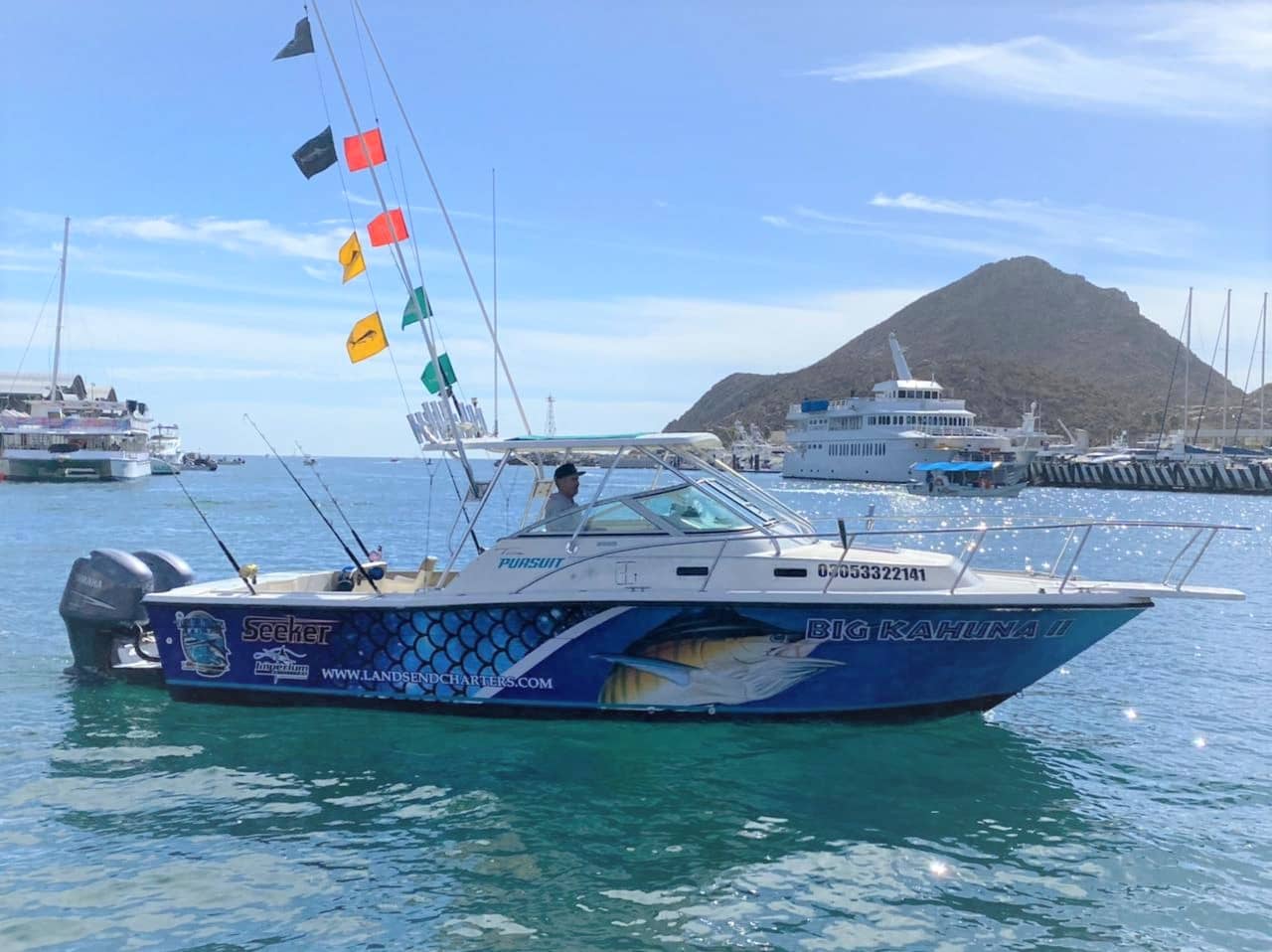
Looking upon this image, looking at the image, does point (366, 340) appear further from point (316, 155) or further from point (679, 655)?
point (679, 655)

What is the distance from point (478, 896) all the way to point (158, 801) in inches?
116

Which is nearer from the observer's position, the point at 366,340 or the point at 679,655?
the point at 679,655

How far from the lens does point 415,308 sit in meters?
10.5

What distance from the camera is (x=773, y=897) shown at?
20.1 feet

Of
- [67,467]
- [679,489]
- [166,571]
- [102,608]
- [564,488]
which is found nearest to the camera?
[679,489]

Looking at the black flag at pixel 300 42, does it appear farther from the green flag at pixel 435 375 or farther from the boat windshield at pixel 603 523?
the boat windshield at pixel 603 523

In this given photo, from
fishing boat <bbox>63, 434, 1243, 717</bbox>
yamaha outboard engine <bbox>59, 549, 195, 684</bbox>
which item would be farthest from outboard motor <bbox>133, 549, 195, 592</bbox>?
fishing boat <bbox>63, 434, 1243, 717</bbox>

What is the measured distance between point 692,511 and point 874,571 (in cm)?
156

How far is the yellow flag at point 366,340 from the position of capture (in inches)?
395

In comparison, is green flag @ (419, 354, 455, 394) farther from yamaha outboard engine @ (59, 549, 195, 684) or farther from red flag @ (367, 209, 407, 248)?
yamaha outboard engine @ (59, 549, 195, 684)

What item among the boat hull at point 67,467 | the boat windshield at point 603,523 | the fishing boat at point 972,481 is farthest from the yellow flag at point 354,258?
the boat hull at point 67,467

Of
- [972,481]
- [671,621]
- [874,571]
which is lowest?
[671,621]

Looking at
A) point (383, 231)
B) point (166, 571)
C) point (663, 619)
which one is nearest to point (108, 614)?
point (166, 571)

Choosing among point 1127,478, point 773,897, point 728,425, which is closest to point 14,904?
point 773,897
